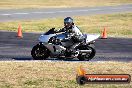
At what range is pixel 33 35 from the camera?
27.2m

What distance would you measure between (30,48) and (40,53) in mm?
3658

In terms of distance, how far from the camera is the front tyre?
17656 mm

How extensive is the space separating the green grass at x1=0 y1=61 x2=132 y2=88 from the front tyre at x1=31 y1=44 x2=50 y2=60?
123cm

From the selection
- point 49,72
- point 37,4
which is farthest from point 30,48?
point 37,4

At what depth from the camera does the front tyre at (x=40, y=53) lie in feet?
57.9

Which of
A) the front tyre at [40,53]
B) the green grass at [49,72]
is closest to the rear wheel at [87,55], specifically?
the front tyre at [40,53]

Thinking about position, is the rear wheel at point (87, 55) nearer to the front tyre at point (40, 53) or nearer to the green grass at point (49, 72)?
the front tyre at point (40, 53)

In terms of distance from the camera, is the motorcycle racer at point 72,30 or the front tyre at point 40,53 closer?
the motorcycle racer at point 72,30

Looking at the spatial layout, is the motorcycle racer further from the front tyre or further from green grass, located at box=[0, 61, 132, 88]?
green grass, located at box=[0, 61, 132, 88]

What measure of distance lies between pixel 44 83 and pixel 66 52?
5.36 metres

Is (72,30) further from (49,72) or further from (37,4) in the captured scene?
(37,4)

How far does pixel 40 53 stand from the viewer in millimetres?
17672

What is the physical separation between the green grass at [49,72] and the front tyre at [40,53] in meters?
1.23

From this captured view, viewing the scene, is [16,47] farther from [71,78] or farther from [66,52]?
[71,78]
